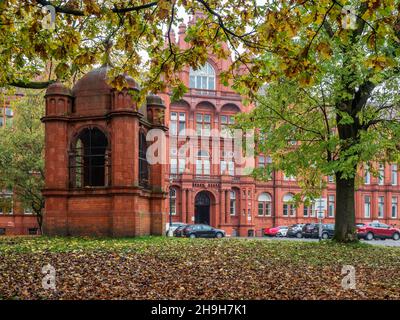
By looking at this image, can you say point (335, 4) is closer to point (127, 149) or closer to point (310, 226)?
point (127, 149)

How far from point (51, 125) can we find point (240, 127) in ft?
24.2

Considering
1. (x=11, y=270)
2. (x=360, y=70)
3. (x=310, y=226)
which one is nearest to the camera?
(x=11, y=270)

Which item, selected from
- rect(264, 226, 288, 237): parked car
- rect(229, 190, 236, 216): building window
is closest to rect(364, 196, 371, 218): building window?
rect(264, 226, 288, 237): parked car

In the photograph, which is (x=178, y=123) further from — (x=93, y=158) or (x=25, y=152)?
(x=93, y=158)

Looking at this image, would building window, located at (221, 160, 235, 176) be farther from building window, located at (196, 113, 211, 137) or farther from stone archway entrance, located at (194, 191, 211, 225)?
building window, located at (196, 113, 211, 137)

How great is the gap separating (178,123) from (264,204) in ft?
46.6

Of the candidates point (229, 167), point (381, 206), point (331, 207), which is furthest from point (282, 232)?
point (381, 206)

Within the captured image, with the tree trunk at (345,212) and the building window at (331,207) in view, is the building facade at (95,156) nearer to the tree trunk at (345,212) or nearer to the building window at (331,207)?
the tree trunk at (345,212)

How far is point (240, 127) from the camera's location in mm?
21125

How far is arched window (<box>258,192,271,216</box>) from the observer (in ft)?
203

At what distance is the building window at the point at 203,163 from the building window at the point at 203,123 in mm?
2129

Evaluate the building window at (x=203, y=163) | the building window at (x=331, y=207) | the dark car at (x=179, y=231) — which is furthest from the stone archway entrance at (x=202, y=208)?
the building window at (x=331, y=207)

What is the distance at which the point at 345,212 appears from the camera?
2020 centimetres

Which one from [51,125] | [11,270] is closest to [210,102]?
[51,125]
